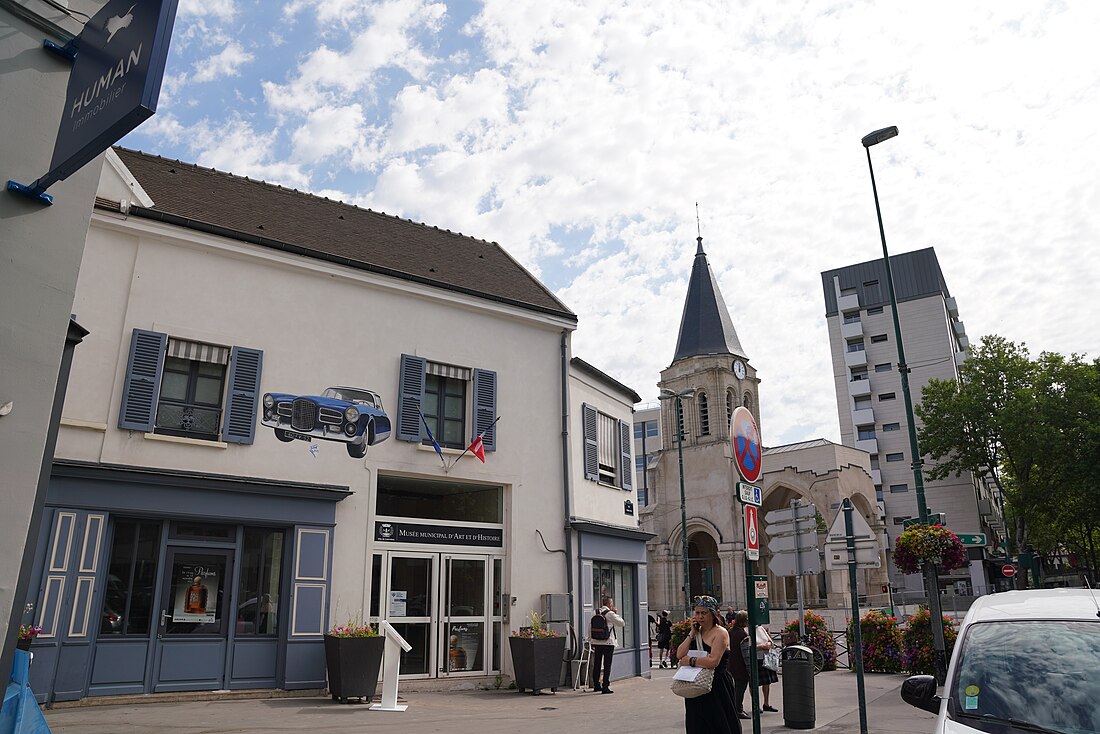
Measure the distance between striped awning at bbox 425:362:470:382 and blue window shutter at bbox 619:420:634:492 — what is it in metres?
5.18

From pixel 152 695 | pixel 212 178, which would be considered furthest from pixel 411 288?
pixel 152 695

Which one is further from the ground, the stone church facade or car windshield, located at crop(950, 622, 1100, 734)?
the stone church facade

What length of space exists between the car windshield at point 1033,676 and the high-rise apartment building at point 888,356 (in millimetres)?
67289

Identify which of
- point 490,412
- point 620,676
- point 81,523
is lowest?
point 620,676

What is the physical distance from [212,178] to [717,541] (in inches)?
1658

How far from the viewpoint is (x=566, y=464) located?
1661 cm

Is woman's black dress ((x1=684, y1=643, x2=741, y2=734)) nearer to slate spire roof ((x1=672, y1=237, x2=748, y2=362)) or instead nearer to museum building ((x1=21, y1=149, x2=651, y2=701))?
museum building ((x1=21, y1=149, x2=651, y2=701))

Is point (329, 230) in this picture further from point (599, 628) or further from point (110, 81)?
point (110, 81)

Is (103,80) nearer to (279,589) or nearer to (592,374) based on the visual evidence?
(279,589)

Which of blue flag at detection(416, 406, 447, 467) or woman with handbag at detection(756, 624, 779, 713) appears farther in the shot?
blue flag at detection(416, 406, 447, 467)

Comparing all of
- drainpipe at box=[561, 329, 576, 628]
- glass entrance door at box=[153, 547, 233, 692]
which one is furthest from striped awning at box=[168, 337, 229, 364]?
drainpipe at box=[561, 329, 576, 628]

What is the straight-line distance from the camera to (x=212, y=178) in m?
16.2

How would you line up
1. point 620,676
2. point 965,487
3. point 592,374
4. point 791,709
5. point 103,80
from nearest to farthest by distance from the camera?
point 103,80, point 791,709, point 620,676, point 592,374, point 965,487

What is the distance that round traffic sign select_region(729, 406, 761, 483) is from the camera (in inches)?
299
